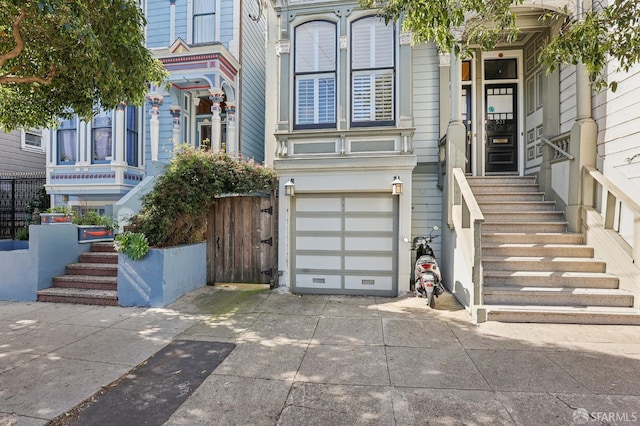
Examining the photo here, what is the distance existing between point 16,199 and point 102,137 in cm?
353

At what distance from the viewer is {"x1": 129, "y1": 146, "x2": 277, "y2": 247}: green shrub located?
5.85m

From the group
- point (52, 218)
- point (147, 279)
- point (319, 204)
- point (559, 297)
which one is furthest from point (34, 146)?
point (559, 297)

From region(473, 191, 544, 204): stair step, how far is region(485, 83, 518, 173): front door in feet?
4.06

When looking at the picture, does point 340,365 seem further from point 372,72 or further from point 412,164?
point 372,72

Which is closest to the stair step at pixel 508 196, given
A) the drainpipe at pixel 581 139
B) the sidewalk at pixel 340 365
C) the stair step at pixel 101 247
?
the drainpipe at pixel 581 139

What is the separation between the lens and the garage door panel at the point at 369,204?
20.6 ft

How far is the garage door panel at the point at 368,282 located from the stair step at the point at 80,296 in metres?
4.24

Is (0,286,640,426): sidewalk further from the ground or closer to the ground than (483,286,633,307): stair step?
closer to the ground

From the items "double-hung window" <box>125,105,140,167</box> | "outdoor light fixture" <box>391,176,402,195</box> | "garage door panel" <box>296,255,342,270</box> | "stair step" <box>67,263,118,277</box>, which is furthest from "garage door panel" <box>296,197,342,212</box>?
"double-hung window" <box>125,105,140,167</box>

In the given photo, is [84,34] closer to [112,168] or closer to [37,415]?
[37,415]

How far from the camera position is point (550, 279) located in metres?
4.95

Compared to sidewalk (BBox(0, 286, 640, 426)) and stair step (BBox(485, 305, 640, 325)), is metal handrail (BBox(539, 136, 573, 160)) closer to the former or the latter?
A: stair step (BBox(485, 305, 640, 325))

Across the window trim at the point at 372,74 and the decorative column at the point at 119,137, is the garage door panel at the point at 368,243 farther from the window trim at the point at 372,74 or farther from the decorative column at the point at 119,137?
the decorative column at the point at 119,137

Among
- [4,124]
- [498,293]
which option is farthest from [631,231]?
[4,124]
